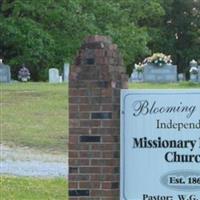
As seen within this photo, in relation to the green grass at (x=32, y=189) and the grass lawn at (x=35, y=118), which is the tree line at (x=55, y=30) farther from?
the green grass at (x=32, y=189)

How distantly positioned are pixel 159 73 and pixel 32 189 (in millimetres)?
24601

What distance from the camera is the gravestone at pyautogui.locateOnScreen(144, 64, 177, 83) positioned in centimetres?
Answer: 3519

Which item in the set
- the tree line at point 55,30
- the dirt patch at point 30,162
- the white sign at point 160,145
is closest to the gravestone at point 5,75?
the tree line at point 55,30

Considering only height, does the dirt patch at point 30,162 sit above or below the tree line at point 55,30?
below

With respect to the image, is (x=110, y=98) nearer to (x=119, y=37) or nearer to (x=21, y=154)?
(x=21, y=154)

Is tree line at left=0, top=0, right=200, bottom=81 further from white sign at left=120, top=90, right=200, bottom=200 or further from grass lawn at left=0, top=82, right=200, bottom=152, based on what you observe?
white sign at left=120, top=90, right=200, bottom=200

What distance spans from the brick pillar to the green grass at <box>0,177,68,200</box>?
12.6ft

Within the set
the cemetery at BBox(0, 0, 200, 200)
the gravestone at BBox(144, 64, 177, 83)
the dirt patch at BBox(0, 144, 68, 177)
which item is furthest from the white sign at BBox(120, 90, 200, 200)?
the gravestone at BBox(144, 64, 177, 83)

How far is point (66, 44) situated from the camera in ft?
152

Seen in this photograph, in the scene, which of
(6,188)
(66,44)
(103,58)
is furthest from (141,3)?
(103,58)

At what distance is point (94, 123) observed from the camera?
6.84 metres

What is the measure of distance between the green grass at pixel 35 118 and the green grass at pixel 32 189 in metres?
3.87

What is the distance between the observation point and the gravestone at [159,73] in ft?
115

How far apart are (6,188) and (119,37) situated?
3593cm
